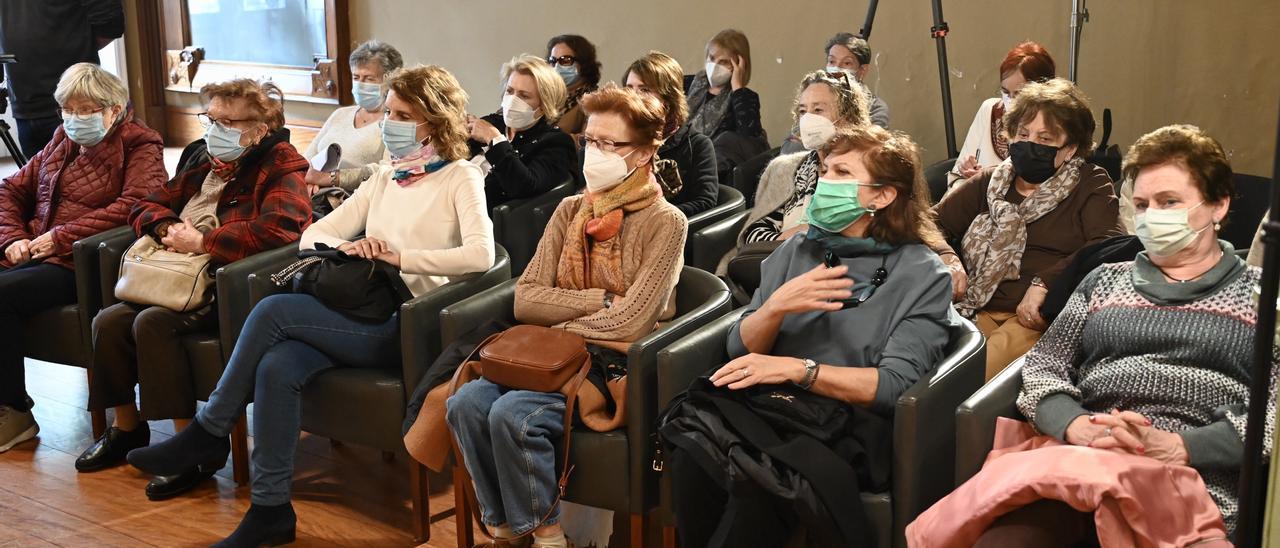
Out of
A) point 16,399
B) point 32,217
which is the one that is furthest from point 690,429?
point 32,217

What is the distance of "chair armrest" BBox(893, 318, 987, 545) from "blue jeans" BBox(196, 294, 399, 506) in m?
1.44

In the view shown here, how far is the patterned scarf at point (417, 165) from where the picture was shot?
11.1 feet

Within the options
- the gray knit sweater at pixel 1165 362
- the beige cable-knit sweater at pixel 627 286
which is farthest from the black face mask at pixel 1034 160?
the beige cable-knit sweater at pixel 627 286

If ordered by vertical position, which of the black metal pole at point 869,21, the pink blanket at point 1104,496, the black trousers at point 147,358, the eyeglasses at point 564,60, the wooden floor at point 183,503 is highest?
the black metal pole at point 869,21

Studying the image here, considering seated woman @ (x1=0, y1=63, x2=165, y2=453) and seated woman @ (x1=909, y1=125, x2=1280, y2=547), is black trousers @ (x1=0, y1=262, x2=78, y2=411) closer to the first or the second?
seated woman @ (x1=0, y1=63, x2=165, y2=453)

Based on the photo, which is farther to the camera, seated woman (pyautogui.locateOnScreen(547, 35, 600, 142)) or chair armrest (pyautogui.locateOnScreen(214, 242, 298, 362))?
seated woman (pyautogui.locateOnScreen(547, 35, 600, 142))

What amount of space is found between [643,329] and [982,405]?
0.86m

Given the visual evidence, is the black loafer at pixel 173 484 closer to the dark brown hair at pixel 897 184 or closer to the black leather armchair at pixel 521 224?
the black leather armchair at pixel 521 224

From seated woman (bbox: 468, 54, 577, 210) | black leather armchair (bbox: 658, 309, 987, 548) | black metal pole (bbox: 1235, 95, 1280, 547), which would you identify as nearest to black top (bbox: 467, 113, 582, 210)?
seated woman (bbox: 468, 54, 577, 210)

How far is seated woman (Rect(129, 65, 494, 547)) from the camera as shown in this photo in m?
3.13

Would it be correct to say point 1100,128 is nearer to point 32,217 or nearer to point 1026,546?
point 1026,546

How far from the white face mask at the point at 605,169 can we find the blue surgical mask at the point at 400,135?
1.95 feet

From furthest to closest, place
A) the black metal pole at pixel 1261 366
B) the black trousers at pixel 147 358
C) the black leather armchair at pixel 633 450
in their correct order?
the black trousers at pixel 147 358, the black leather armchair at pixel 633 450, the black metal pole at pixel 1261 366

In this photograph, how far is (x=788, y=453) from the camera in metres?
2.36
